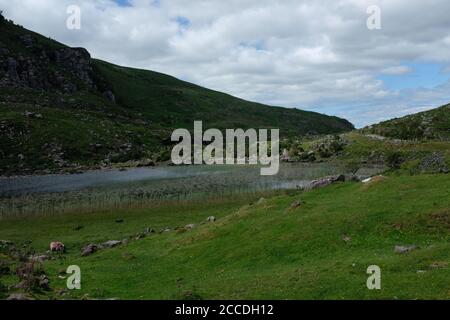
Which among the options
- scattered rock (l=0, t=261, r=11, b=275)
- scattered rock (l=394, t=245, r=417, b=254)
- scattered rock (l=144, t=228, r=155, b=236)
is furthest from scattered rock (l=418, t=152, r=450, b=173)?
scattered rock (l=0, t=261, r=11, b=275)

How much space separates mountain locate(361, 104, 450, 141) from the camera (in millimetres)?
154100

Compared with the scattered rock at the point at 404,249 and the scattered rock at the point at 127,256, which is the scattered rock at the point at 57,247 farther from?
the scattered rock at the point at 404,249

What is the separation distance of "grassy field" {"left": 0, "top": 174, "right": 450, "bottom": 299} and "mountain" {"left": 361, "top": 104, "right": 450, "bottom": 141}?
111148 millimetres

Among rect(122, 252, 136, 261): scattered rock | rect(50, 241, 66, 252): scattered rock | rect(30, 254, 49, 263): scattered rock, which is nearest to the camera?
rect(122, 252, 136, 261): scattered rock

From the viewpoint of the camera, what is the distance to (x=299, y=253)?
3625 cm

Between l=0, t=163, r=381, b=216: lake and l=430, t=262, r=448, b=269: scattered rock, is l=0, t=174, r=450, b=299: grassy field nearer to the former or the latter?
l=430, t=262, r=448, b=269: scattered rock

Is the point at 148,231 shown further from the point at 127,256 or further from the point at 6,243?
the point at 6,243

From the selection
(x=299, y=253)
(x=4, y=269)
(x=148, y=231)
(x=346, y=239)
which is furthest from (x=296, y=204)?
(x=4, y=269)

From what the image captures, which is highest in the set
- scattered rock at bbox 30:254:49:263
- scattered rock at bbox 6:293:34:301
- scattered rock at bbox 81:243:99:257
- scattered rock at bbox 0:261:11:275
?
scattered rock at bbox 6:293:34:301

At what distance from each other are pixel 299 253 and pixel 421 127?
465ft

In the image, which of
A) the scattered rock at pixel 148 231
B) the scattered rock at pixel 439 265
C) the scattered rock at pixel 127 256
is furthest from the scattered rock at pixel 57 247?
the scattered rock at pixel 439 265
